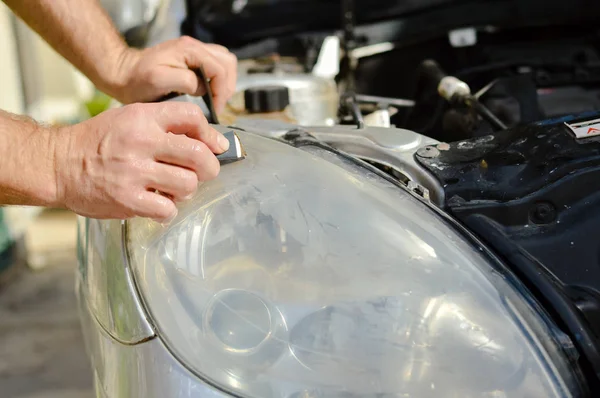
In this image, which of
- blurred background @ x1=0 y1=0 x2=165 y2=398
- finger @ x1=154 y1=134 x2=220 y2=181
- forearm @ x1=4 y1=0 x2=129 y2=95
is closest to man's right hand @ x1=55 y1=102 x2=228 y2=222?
finger @ x1=154 y1=134 x2=220 y2=181

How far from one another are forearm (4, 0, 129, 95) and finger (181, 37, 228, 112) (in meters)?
0.14

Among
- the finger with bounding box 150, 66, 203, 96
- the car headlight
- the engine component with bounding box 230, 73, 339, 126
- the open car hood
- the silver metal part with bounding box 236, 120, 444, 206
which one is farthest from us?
the open car hood

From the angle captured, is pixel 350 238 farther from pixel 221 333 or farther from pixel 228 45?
pixel 228 45

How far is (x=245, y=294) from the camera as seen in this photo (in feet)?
1.81

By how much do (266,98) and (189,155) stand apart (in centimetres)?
51

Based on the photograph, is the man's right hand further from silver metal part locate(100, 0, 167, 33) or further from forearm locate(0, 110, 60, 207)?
silver metal part locate(100, 0, 167, 33)

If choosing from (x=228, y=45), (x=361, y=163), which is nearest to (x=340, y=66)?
(x=228, y=45)

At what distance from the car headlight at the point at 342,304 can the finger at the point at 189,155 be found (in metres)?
0.04

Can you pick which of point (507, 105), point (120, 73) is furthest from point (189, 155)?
point (507, 105)

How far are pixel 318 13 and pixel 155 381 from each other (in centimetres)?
113

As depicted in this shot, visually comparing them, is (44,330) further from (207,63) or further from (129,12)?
(207,63)

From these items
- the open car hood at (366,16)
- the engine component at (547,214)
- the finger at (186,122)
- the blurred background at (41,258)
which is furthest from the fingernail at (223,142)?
the open car hood at (366,16)

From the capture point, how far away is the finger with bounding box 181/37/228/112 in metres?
0.92

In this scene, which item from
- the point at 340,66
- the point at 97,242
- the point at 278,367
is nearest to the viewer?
the point at 278,367
